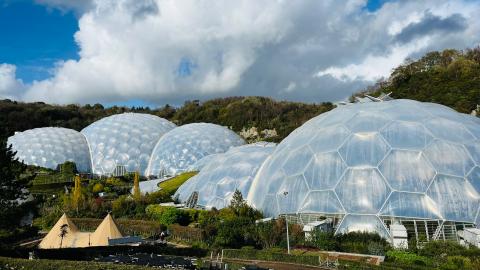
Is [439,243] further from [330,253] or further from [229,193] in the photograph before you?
[229,193]

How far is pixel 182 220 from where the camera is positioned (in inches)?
1126

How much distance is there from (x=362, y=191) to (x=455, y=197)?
411 cm

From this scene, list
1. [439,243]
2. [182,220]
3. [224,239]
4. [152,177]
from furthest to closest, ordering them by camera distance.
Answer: [152,177] → [182,220] → [224,239] → [439,243]

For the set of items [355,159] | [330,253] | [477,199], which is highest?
[355,159]

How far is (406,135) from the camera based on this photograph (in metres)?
23.6

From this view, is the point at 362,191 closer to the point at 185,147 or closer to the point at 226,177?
the point at 226,177

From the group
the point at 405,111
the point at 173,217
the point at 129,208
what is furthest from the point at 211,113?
the point at 405,111

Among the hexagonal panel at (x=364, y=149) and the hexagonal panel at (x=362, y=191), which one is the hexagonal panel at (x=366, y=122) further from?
the hexagonal panel at (x=362, y=191)

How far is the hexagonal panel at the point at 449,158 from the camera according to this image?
21797 mm

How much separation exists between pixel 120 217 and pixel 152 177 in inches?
819

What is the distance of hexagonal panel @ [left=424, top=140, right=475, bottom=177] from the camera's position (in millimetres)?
21797

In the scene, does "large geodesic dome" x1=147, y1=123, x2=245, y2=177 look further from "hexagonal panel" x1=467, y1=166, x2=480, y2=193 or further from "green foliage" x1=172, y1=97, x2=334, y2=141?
"hexagonal panel" x1=467, y1=166, x2=480, y2=193

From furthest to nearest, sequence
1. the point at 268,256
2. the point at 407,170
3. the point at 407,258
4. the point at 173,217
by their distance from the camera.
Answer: the point at 173,217 < the point at 407,170 < the point at 268,256 < the point at 407,258

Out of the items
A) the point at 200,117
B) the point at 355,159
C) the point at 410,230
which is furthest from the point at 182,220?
the point at 200,117
